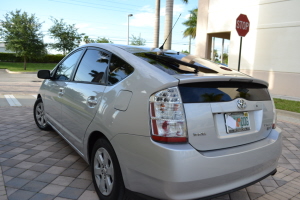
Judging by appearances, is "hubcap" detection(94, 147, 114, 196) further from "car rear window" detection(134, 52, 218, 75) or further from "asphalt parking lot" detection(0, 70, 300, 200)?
"car rear window" detection(134, 52, 218, 75)

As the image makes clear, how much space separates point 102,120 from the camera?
2.38 metres

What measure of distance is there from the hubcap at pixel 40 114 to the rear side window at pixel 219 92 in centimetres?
365

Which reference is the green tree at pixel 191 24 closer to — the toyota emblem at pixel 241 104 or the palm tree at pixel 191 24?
the palm tree at pixel 191 24

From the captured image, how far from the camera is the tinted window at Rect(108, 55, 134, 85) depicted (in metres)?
2.37

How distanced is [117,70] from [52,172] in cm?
165

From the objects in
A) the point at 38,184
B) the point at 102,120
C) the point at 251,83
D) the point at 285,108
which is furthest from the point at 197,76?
the point at 285,108

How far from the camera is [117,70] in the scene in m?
2.51

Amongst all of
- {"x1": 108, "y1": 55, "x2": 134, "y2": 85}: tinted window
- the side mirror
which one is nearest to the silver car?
{"x1": 108, "y1": 55, "x2": 134, "y2": 85}: tinted window

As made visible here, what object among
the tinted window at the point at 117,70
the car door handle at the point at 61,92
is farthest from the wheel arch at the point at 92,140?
the car door handle at the point at 61,92

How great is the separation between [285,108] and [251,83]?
6840 millimetres

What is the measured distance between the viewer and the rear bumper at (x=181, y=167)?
1.82 meters

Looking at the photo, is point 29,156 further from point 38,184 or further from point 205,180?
point 205,180

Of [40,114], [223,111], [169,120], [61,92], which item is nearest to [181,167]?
[169,120]

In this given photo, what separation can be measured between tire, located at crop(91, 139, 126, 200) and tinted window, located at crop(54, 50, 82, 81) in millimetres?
1431
